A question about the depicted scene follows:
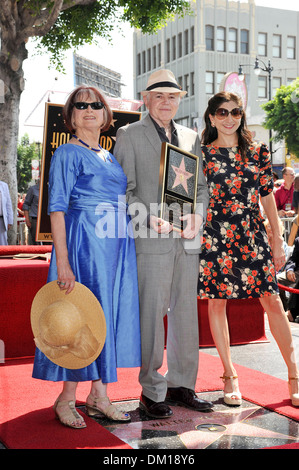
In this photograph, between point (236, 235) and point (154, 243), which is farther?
point (236, 235)

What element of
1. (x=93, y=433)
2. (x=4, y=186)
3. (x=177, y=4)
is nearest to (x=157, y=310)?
(x=93, y=433)

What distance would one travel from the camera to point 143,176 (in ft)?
12.2

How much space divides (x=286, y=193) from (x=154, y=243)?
756 centimetres

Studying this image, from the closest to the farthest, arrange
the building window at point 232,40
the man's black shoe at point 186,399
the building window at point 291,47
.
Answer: the man's black shoe at point 186,399 → the building window at point 232,40 → the building window at point 291,47

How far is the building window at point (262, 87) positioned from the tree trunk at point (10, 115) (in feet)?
122

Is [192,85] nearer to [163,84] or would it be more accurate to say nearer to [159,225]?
[163,84]

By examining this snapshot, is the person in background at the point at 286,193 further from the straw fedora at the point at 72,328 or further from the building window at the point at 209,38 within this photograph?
the building window at the point at 209,38

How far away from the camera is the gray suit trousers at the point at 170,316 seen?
3.73 meters

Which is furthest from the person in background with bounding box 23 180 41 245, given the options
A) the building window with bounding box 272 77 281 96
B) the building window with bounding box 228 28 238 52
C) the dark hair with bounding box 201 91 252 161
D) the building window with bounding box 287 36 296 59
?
the building window with bounding box 287 36 296 59

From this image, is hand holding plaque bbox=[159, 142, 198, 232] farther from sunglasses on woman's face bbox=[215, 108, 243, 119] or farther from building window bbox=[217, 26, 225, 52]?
building window bbox=[217, 26, 225, 52]

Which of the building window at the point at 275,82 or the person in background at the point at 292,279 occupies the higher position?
the building window at the point at 275,82

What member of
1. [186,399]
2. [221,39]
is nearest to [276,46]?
[221,39]

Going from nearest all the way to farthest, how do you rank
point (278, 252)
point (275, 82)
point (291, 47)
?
point (278, 252)
point (275, 82)
point (291, 47)

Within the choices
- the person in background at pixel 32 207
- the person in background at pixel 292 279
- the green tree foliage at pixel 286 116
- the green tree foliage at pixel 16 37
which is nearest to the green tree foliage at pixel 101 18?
the green tree foliage at pixel 16 37
